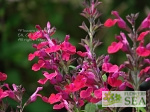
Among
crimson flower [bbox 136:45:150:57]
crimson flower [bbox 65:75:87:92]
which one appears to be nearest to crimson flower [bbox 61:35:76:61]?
crimson flower [bbox 65:75:87:92]

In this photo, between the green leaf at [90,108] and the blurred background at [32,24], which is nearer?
the green leaf at [90,108]

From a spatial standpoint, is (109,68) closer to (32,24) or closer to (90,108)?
(90,108)

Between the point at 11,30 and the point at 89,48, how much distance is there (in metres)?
2.34

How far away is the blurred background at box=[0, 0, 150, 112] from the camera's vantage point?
10.2 feet

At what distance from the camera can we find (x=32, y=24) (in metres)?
3.46

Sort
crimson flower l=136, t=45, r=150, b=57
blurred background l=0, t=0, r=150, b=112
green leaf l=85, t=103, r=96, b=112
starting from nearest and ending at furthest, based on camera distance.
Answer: crimson flower l=136, t=45, r=150, b=57
green leaf l=85, t=103, r=96, b=112
blurred background l=0, t=0, r=150, b=112

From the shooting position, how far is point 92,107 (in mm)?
1020

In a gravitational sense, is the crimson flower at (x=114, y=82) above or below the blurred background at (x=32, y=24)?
below

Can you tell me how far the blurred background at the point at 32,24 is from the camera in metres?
3.12

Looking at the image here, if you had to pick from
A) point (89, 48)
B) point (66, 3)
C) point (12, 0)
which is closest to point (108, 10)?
point (66, 3)

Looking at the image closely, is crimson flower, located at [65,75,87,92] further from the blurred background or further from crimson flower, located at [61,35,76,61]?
the blurred background

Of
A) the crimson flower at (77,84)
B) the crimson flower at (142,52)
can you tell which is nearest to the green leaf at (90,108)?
the crimson flower at (77,84)

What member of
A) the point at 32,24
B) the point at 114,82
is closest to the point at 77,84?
the point at 114,82

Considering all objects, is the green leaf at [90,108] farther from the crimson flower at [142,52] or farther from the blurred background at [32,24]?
the blurred background at [32,24]
